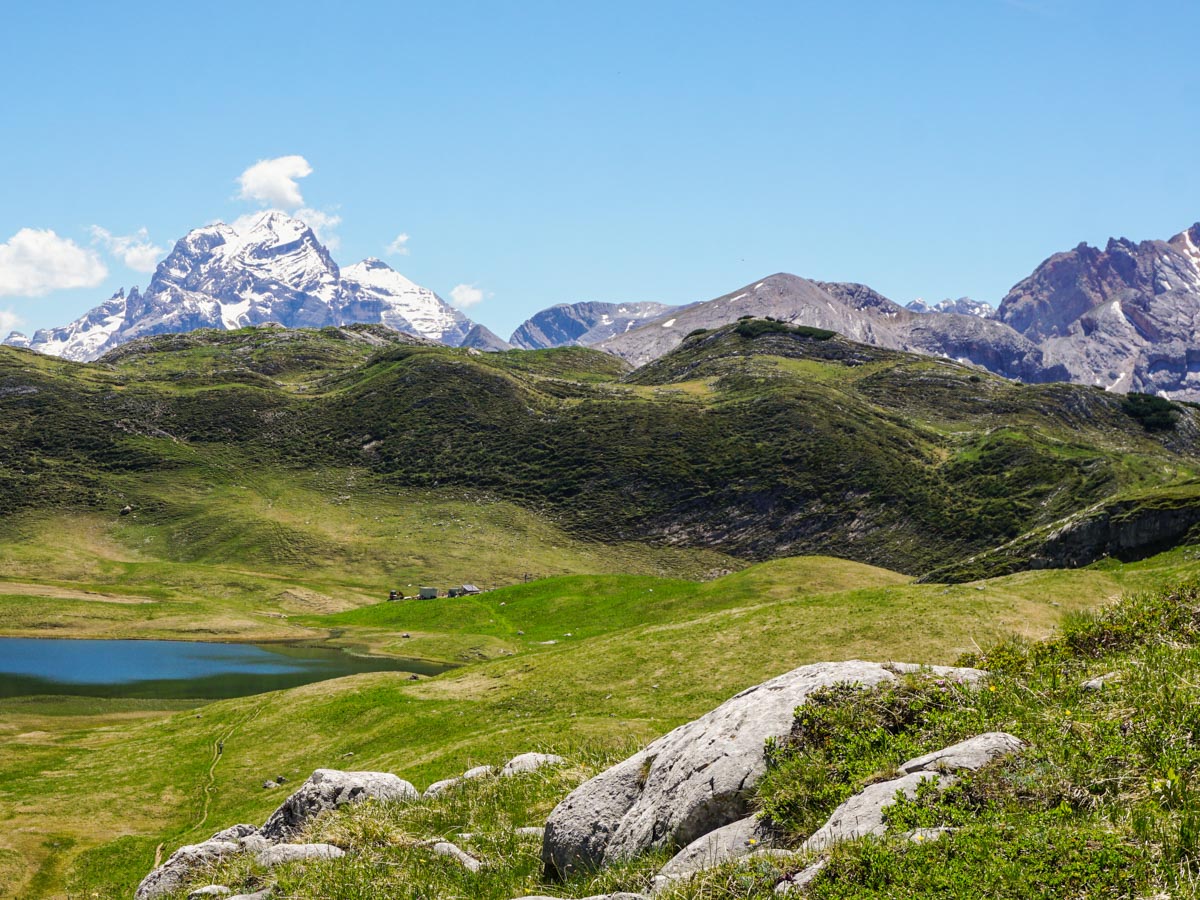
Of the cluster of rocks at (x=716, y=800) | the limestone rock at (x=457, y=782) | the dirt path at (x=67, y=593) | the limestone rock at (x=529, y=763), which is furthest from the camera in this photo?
the dirt path at (x=67, y=593)

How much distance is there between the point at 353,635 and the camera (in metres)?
120

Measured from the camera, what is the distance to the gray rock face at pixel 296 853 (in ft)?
56.0

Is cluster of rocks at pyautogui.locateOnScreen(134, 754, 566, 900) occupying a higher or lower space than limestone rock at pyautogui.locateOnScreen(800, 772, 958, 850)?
lower

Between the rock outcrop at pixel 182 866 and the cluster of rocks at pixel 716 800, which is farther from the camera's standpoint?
the rock outcrop at pixel 182 866

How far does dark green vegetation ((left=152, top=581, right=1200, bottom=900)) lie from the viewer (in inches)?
356

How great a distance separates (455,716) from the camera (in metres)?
48.6

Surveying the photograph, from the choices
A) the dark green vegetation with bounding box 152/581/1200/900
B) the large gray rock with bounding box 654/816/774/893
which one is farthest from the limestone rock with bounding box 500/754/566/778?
the large gray rock with bounding box 654/816/774/893

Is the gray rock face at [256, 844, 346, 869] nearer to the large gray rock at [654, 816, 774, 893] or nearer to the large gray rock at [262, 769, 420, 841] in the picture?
the large gray rock at [262, 769, 420, 841]

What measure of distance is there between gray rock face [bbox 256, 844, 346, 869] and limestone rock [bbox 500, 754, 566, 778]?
19.2 feet

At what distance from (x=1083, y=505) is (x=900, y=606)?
153592mm

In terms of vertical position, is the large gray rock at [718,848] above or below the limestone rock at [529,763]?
above

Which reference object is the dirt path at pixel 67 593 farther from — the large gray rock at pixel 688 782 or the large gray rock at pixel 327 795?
the large gray rock at pixel 688 782

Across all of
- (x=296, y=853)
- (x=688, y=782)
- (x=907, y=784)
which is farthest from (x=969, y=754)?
(x=296, y=853)

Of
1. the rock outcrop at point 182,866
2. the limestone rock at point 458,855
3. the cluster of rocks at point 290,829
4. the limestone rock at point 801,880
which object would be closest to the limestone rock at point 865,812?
the limestone rock at point 801,880
